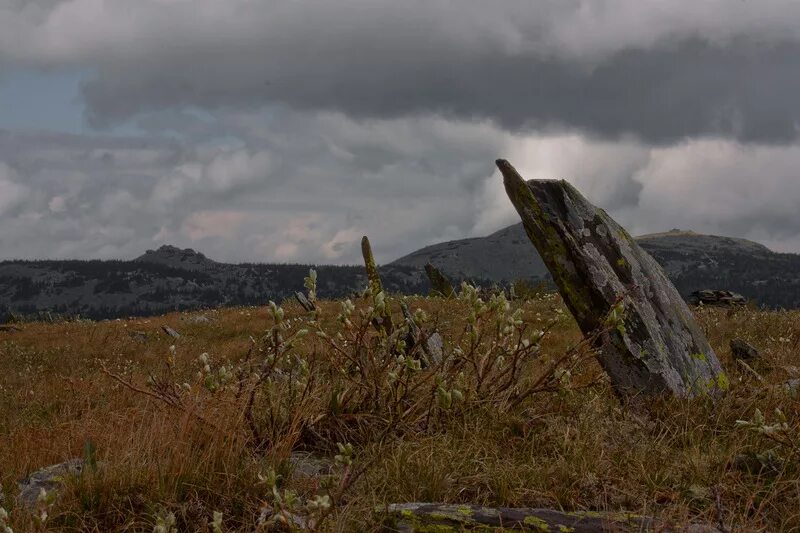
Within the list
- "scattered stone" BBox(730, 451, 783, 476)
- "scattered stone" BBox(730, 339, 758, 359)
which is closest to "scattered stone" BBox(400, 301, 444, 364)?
A: "scattered stone" BBox(730, 451, 783, 476)

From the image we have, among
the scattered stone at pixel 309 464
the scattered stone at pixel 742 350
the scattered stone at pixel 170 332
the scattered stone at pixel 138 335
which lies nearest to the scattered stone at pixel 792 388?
the scattered stone at pixel 742 350

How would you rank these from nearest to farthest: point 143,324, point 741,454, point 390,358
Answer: point 741,454 → point 390,358 → point 143,324

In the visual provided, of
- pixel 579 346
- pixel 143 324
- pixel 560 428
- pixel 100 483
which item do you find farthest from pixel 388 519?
pixel 143 324

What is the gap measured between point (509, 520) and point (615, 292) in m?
4.79

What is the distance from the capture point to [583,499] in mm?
5117

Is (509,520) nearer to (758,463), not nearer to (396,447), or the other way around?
(396,447)

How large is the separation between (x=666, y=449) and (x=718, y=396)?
104 inches

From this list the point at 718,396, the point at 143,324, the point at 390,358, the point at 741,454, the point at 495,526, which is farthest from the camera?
the point at 143,324

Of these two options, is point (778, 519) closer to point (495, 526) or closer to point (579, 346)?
point (495, 526)

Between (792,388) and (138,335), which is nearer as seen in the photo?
(792,388)

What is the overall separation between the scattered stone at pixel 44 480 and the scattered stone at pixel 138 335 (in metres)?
17.1

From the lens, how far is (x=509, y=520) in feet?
14.2

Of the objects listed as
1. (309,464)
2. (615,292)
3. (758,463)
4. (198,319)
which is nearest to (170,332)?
(198,319)

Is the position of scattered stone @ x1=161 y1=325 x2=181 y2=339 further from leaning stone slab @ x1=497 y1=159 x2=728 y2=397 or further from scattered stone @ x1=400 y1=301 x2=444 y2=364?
leaning stone slab @ x1=497 y1=159 x2=728 y2=397
